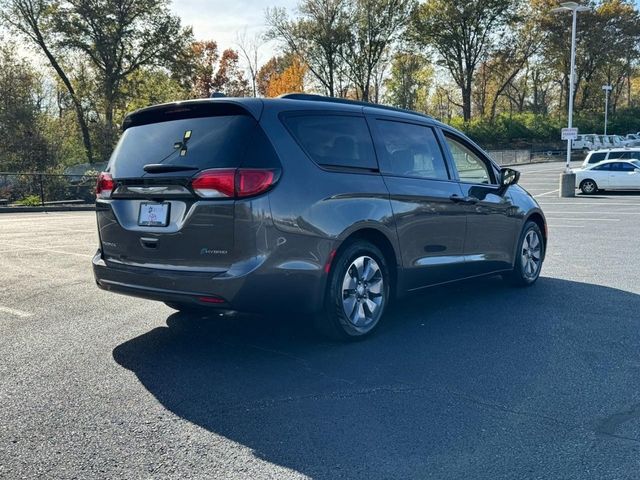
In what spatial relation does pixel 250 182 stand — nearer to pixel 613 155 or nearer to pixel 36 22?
pixel 613 155

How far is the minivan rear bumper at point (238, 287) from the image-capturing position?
A: 403cm

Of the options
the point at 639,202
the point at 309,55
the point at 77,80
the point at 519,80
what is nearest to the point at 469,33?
the point at 309,55

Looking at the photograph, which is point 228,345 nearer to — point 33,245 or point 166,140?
point 166,140

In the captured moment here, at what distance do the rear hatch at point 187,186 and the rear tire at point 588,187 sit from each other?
2343 centimetres

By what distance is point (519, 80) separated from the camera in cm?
7512

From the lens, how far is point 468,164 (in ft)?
20.1

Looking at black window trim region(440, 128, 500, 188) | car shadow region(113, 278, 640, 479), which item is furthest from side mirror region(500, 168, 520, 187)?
car shadow region(113, 278, 640, 479)

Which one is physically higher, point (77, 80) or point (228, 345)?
point (77, 80)

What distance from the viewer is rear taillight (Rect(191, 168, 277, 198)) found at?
402cm

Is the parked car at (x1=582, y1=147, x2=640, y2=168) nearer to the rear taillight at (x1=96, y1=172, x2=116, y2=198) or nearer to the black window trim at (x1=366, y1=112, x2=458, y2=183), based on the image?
the black window trim at (x1=366, y1=112, x2=458, y2=183)

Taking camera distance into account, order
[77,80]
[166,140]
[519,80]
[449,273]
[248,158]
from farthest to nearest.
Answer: [519,80] → [77,80] → [449,273] → [166,140] → [248,158]

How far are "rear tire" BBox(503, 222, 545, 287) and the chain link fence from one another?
65.9ft

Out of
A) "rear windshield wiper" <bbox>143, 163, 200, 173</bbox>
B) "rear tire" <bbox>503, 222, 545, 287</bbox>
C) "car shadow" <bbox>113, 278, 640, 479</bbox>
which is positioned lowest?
"car shadow" <bbox>113, 278, 640, 479</bbox>

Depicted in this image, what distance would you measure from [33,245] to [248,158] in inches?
321
